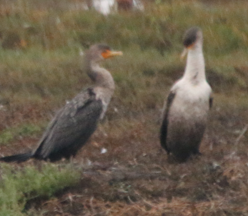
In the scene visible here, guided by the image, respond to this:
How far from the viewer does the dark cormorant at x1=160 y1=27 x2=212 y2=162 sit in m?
5.46

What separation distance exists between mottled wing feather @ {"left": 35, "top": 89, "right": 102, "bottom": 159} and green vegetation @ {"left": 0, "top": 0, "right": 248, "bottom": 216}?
0.27m

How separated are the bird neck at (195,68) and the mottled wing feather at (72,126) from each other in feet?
2.70

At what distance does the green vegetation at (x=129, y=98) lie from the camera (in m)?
4.58

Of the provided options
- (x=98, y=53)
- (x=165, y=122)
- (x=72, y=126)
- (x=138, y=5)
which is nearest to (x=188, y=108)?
(x=165, y=122)

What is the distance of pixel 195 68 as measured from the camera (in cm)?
557

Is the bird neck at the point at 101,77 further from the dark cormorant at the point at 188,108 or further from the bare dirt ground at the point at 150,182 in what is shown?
the bare dirt ground at the point at 150,182

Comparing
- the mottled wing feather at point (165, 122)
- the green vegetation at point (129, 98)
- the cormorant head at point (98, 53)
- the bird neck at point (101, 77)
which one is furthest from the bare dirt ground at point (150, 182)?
the cormorant head at point (98, 53)

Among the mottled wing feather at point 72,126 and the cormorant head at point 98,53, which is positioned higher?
the cormorant head at point 98,53

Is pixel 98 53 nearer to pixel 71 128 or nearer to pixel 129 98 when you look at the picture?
pixel 71 128

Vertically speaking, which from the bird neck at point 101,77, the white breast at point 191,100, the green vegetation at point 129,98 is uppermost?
the bird neck at point 101,77

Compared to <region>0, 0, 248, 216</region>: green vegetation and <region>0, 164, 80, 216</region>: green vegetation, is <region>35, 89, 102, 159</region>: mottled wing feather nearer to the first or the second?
<region>0, 0, 248, 216</region>: green vegetation

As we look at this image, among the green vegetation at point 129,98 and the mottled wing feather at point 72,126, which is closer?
the green vegetation at point 129,98

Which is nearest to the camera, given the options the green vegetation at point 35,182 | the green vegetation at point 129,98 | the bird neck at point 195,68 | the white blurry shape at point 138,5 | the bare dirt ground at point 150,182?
the bare dirt ground at point 150,182

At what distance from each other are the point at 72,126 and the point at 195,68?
3.87 ft
